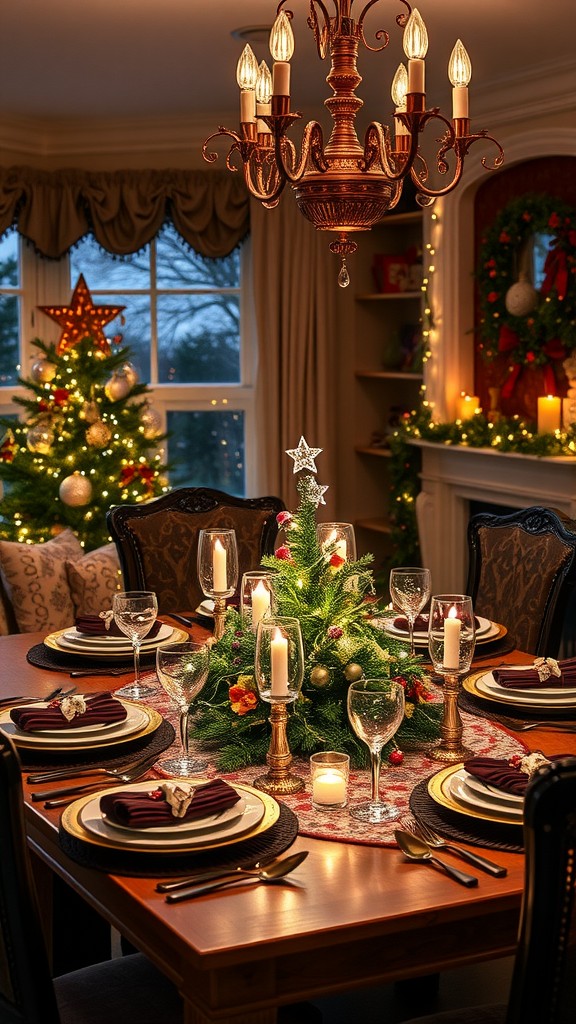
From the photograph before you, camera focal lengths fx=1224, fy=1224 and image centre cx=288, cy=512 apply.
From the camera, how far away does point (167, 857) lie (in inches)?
64.9

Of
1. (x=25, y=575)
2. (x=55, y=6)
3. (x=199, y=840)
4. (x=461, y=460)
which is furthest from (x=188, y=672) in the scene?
(x=461, y=460)

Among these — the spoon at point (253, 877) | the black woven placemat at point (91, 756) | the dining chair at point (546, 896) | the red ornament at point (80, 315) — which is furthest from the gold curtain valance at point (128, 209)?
the dining chair at point (546, 896)

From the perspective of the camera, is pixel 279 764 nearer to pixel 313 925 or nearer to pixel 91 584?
pixel 313 925

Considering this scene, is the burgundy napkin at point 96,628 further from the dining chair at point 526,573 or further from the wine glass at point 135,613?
the dining chair at point 526,573

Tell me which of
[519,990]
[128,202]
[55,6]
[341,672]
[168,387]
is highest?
[55,6]

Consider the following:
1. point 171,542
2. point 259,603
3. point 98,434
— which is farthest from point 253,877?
point 98,434

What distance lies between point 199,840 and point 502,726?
0.79 meters

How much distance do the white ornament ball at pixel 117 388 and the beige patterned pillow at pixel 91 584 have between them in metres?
1.29

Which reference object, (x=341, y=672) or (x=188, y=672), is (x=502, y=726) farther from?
(x=188, y=672)

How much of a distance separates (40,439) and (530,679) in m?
3.18

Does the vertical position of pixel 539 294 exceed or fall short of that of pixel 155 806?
it exceeds it

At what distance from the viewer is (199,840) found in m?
→ 1.65

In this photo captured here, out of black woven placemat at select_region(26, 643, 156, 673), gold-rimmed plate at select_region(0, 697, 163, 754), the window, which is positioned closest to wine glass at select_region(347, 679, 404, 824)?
gold-rimmed plate at select_region(0, 697, 163, 754)

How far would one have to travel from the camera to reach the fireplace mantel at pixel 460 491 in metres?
5.14
